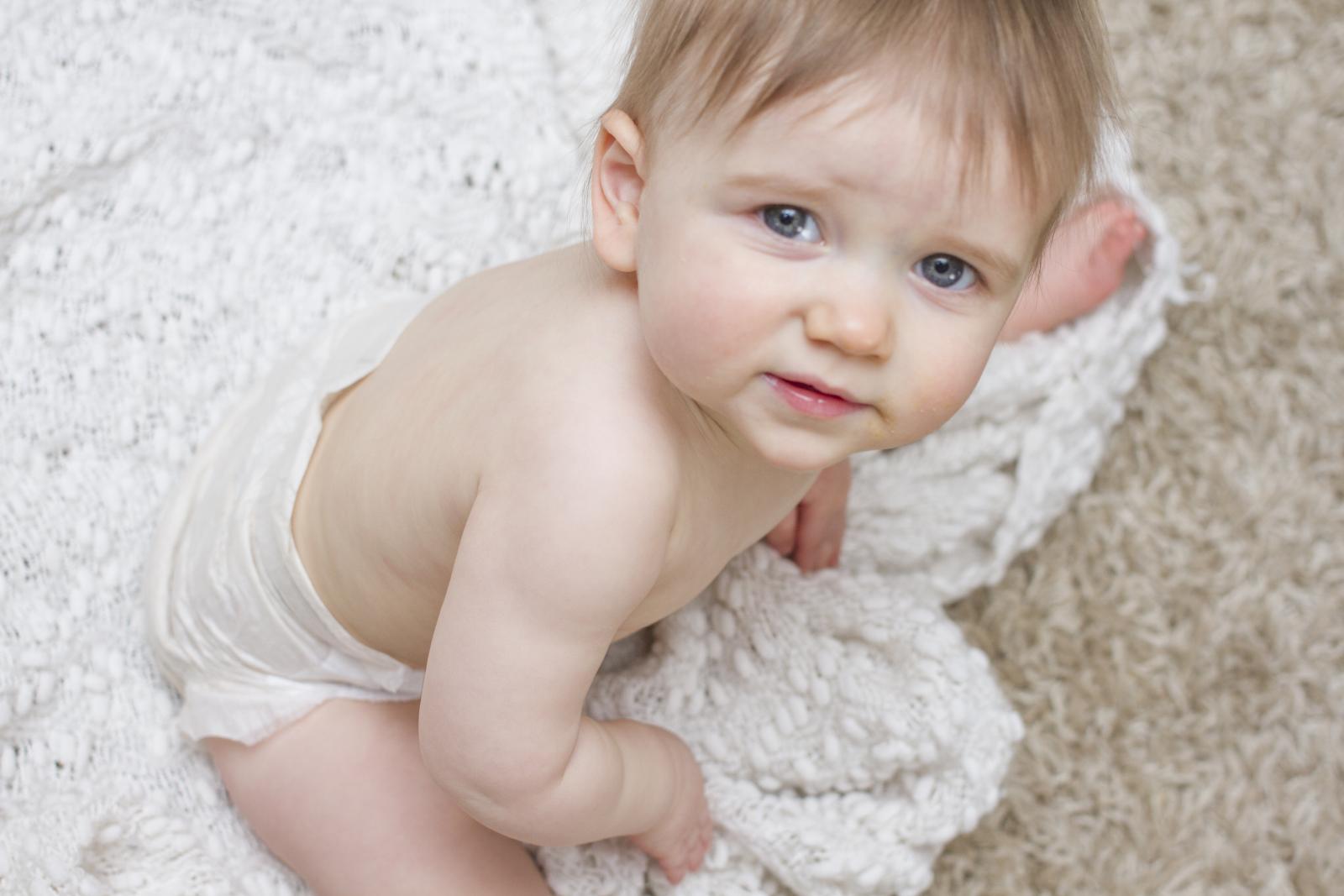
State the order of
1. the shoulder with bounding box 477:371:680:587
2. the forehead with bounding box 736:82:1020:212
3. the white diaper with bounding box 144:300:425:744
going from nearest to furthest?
the forehead with bounding box 736:82:1020:212 → the shoulder with bounding box 477:371:680:587 → the white diaper with bounding box 144:300:425:744

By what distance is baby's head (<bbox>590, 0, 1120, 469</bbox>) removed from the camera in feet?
2.07

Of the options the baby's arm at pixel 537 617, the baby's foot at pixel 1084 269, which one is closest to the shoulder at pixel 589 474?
the baby's arm at pixel 537 617

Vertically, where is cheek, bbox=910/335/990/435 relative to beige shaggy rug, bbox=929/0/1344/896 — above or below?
above

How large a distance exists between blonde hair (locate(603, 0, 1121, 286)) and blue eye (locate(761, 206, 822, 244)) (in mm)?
46

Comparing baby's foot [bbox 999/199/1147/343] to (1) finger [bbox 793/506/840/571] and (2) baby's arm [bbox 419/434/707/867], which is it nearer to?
(1) finger [bbox 793/506/840/571]

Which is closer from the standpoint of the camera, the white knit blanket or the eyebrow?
the eyebrow

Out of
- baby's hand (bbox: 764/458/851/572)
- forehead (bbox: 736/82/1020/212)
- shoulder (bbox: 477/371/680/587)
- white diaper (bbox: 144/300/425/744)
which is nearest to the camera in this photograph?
forehead (bbox: 736/82/1020/212)

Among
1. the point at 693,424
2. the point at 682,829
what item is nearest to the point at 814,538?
the point at 682,829

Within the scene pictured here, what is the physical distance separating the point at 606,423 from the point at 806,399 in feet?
0.37

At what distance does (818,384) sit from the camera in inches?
26.6

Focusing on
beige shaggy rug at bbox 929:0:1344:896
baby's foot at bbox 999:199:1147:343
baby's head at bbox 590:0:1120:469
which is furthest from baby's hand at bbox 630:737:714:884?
baby's foot at bbox 999:199:1147:343

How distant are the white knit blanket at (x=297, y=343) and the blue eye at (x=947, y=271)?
0.47 metres

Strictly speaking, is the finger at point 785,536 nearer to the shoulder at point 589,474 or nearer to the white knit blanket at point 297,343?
the white knit blanket at point 297,343

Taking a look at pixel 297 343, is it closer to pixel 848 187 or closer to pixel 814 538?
pixel 814 538
